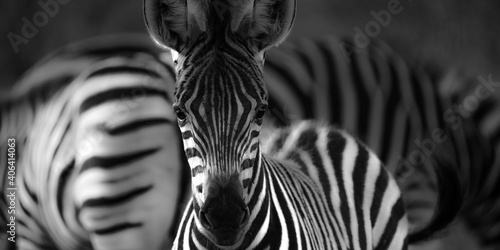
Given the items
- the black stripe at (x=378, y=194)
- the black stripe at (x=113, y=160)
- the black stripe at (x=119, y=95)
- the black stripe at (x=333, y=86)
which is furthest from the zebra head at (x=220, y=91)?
the black stripe at (x=333, y=86)

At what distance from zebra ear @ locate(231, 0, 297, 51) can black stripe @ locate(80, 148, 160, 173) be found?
102 inches

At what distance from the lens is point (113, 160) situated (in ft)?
18.1

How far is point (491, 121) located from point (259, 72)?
4.63 m

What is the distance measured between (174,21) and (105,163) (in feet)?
8.47

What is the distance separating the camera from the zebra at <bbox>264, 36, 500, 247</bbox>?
21.7ft

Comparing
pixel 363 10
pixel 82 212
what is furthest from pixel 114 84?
pixel 363 10

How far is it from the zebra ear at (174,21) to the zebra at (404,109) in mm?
3311

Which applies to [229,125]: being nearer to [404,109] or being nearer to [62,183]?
[62,183]

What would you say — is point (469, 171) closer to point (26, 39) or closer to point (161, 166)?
point (161, 166)

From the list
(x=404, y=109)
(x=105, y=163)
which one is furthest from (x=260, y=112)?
(x=404, y=109)

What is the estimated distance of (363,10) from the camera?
755 cm

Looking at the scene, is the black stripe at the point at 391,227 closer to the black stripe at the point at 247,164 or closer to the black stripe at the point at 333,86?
the black stripe at the point at 247,164

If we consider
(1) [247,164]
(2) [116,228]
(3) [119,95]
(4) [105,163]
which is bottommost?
(1) [247,164]

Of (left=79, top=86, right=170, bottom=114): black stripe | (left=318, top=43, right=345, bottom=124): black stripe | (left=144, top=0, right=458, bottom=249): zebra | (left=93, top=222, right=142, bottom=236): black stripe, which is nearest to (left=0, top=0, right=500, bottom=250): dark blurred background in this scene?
(left=318, top=43, right=345, bottom=124): black stripe
